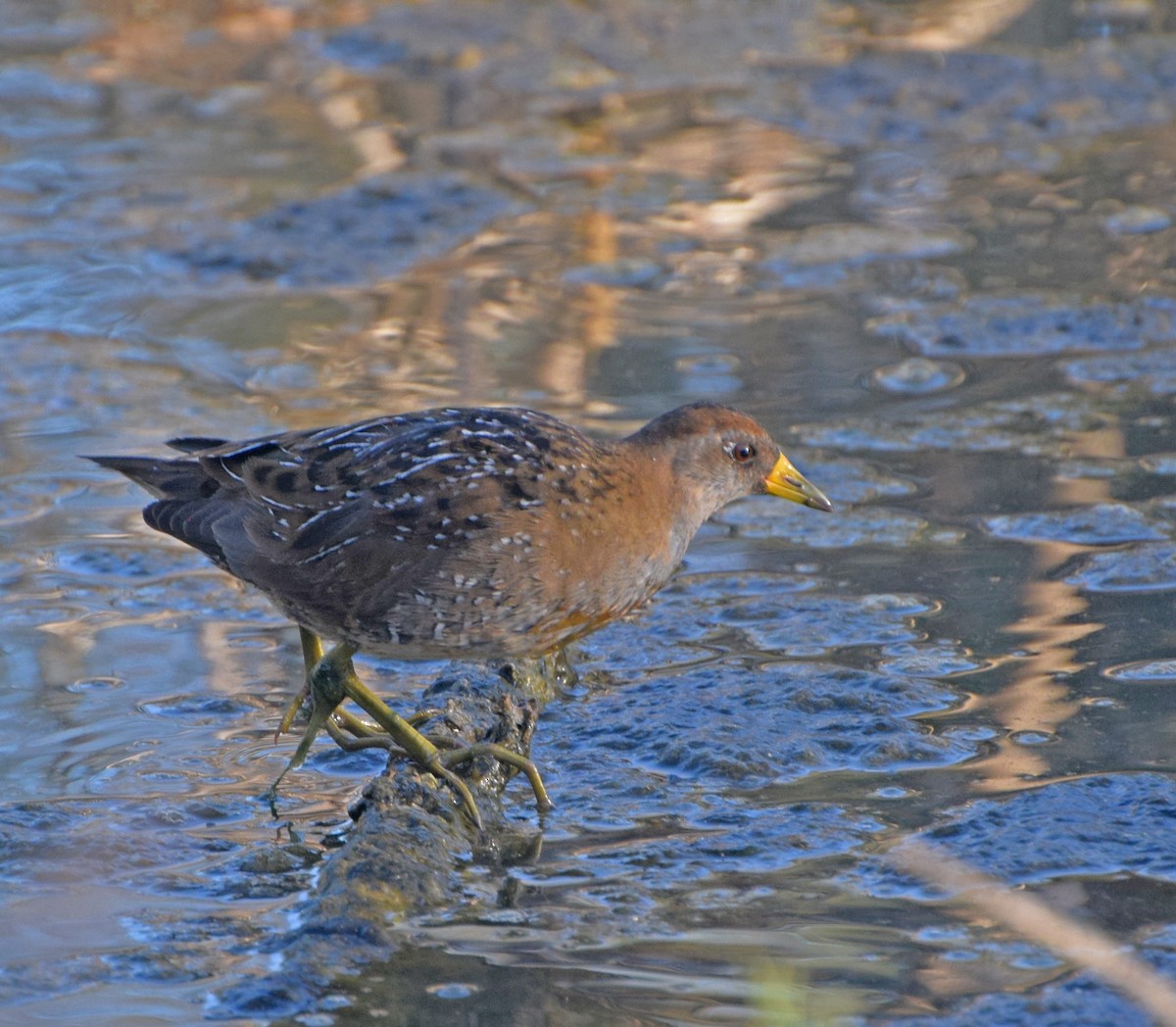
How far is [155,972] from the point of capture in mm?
3791

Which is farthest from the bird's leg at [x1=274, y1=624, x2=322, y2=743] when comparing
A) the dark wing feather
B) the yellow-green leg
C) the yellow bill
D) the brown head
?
the yellow bill

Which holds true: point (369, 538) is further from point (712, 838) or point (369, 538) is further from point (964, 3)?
point (964, 3)

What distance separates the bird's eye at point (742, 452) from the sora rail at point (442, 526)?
15 millimetres

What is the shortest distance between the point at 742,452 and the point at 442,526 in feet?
3.29

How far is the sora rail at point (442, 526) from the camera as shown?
14.6 feet

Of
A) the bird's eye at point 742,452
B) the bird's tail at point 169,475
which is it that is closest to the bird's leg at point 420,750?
the bird's tail at point 169,475

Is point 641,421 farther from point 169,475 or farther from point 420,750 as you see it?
point 420,750

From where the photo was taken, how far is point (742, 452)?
503cm

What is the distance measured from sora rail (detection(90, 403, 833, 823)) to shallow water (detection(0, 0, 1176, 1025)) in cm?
46

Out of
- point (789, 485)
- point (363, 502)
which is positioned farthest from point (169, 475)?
point (789, 485)

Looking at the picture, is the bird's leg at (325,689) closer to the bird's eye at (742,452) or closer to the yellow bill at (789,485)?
the bird's eye at (742,452)

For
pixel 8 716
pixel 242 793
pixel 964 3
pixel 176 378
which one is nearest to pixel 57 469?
pixel 176 378

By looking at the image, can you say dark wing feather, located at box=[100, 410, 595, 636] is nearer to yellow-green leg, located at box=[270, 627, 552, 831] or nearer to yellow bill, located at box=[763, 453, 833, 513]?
yellow-green leg, located at box=[270, 627, 552, 831]

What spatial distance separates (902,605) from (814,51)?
21.8 ft
